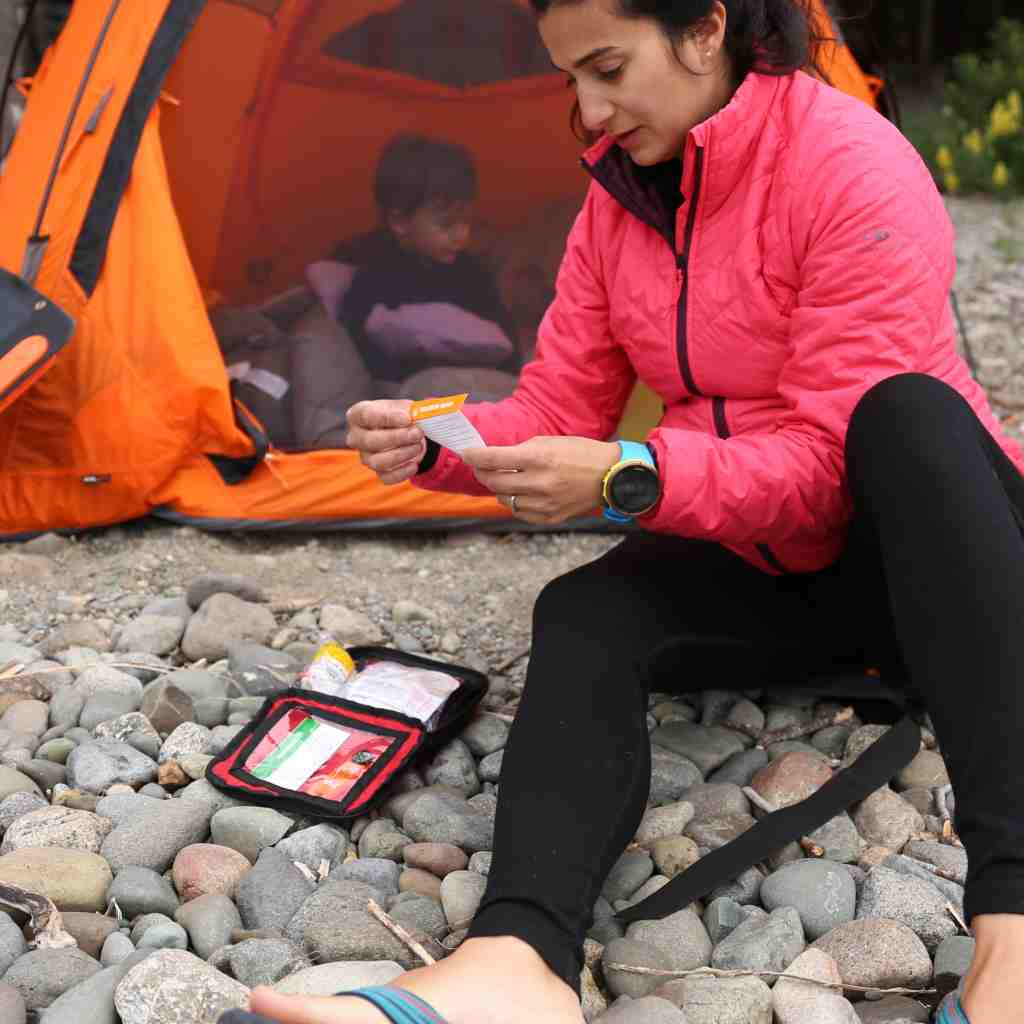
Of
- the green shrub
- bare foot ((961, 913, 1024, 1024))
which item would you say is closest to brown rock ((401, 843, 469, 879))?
bare foot ((961, 913, 1024, 1024))

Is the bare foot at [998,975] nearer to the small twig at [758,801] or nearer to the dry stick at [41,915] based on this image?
the small twig at [758,801]

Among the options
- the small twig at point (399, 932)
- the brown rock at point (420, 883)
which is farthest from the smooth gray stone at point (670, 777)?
the small twig at point (399, 932)

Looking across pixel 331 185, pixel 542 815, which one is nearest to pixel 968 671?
pixel 542 815

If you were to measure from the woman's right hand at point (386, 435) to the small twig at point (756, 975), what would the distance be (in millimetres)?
665

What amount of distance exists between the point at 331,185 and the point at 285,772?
1.63m

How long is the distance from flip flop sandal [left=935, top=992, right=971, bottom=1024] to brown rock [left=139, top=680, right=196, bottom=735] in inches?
45.7

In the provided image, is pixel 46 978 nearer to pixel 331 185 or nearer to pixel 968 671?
pixel 968 671

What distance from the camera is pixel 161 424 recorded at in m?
2.76

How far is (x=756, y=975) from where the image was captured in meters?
1.43

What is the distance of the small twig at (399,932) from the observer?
145 centimetres

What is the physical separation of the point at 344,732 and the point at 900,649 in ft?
2.60

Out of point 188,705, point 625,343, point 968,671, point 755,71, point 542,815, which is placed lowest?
point 188,705

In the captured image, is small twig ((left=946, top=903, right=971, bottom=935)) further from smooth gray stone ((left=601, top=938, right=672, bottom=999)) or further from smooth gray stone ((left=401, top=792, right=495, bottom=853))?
smooth gray stone ((left=401, top=792, right=495, bottom=853))

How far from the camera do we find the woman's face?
158 centimetres
